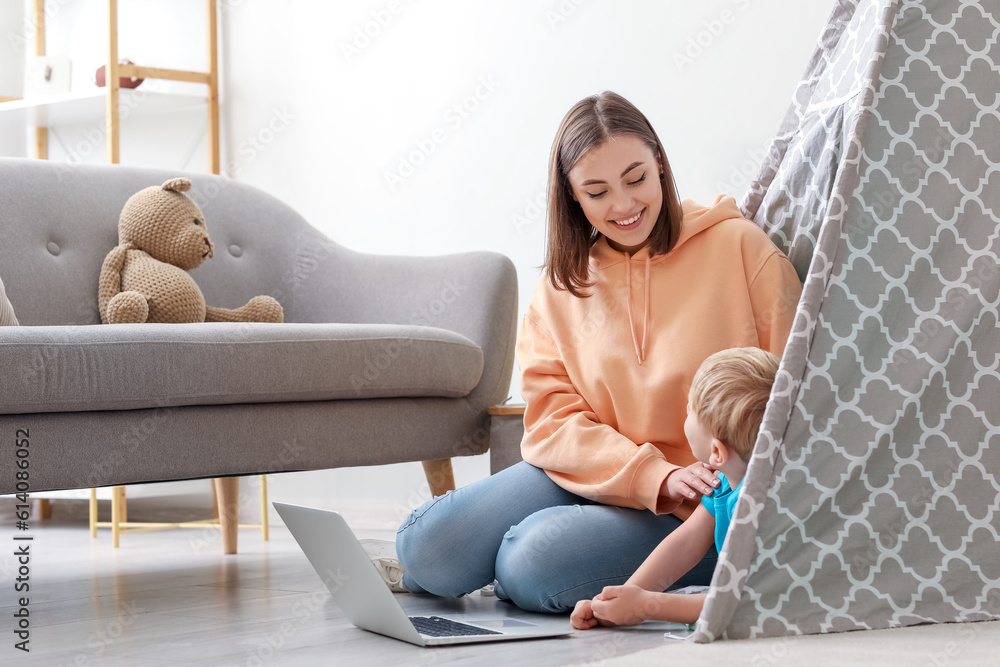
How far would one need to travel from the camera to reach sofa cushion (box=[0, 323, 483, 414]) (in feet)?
4.62

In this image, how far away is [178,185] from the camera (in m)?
1.97

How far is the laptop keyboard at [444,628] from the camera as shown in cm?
116

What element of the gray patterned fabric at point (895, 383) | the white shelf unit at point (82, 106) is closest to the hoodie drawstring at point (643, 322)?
the gray patterned fabric at point (895, 383)

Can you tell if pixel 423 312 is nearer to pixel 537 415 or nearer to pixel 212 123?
pixel 537 415

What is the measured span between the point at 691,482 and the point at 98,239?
1.30 metres

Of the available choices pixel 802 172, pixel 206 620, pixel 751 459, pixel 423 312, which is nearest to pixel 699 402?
pixel 751 459

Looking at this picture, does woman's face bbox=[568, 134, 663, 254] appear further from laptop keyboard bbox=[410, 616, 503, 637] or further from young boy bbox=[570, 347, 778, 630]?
laptop keyboard bbox=[410, 616, 503, 637]

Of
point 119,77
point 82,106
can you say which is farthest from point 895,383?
point 82,106

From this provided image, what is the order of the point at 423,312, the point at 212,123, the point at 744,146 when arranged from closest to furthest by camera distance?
the point at 423,312 < the point at 744,146 < the point at 212,123

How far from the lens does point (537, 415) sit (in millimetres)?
1420

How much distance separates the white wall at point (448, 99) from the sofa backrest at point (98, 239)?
496 millimetres

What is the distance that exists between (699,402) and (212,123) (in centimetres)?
217

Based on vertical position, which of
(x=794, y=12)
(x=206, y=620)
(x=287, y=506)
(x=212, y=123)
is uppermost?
(x=794, y=12)

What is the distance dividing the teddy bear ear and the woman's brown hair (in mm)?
837
